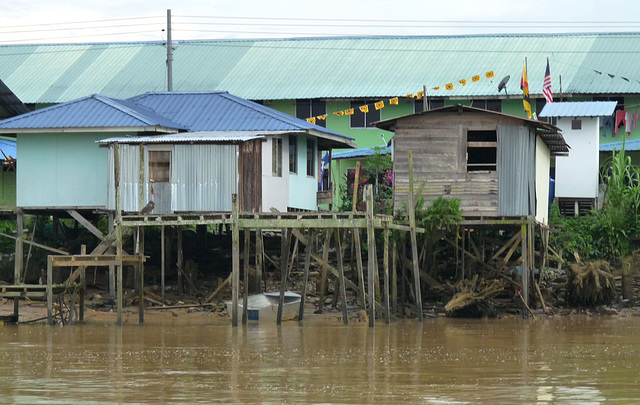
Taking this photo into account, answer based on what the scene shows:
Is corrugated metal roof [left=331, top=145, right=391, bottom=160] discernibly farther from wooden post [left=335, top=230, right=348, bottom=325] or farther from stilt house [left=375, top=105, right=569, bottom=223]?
wooden post [left=335, top=230, right=348, bottom=325]

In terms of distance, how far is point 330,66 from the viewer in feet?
152

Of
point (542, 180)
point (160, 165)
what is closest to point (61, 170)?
point (160, 165)

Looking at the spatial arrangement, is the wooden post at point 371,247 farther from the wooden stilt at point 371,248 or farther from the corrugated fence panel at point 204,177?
the corrugated fence panel at point 204,177

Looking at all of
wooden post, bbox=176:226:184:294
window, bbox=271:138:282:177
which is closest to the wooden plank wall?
window, bbox=271:138:282:177

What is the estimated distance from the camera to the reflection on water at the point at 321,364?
51.6 feet

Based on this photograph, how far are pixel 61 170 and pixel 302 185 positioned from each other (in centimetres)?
680

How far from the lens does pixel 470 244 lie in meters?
32.5

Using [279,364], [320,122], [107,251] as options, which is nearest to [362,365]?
[279,364]

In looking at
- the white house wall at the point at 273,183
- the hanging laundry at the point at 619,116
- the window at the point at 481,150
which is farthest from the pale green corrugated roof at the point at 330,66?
the white house wall at the point at 273,183

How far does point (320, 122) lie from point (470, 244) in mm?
Answer: 13655

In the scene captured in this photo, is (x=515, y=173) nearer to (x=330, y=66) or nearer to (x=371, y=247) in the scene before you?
(x=371, y=247)

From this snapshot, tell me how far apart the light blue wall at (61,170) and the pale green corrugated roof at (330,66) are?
530 inches

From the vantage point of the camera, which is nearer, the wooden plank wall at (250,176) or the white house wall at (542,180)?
the wooden plank wall at (250,176)

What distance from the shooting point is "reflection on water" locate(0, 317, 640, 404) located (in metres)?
15.7
